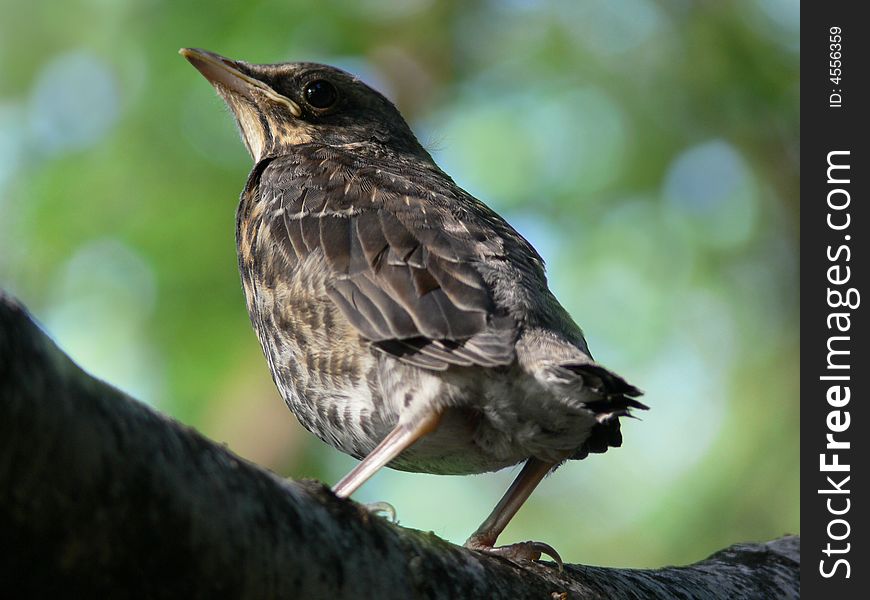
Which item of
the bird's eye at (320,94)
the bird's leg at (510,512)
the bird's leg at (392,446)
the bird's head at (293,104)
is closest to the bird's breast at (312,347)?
the bird's leg at (392,446)

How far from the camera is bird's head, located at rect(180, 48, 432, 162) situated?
617 cm

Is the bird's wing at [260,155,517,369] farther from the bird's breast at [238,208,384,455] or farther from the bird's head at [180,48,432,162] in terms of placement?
the bird's head at [180,48,432,162]

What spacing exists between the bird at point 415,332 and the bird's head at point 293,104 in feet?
1.73

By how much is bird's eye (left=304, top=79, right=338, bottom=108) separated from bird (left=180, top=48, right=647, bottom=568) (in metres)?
0.65

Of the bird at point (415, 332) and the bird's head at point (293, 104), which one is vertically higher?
the bird's head at point (293, 104)

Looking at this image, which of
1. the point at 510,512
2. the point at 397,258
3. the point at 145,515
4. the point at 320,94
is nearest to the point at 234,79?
the point at 320,94

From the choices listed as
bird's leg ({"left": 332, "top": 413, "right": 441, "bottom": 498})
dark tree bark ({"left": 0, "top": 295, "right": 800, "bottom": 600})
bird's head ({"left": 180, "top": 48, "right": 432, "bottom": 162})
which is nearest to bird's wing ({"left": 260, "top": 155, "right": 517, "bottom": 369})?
bird's leg ({"left": 332, "top": 413, "right": 441, "bottom": 498})

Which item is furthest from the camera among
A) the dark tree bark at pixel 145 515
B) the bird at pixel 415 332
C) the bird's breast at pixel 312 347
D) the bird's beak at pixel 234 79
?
the bird's beak at pixel 234 79

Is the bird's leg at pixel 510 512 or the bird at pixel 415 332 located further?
the bird's leg at pixel 510 512

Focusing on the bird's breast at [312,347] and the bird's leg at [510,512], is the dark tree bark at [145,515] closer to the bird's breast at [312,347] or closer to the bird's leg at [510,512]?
the bird's leg at [510,512]

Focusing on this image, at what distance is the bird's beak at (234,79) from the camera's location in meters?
6.17

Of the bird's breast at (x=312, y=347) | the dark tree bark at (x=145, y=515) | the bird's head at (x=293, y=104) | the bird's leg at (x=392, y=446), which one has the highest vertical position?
the bird's head at (x=293, y=104)

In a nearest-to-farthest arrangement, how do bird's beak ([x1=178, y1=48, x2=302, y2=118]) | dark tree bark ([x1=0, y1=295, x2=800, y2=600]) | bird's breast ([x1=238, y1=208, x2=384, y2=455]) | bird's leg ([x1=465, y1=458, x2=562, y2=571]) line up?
dark tree bark ([x1=0, y1=295, x2=800, y2=600]), bird's leg ([x1=465, y1=458, x2=562, y2=571]), bird's breast ([x1=238, y1=208, x2=384, y2=455]), bird's beak ([x1=178, y1=48, x2=302, y2=118])

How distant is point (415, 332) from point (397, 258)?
1.72ft
